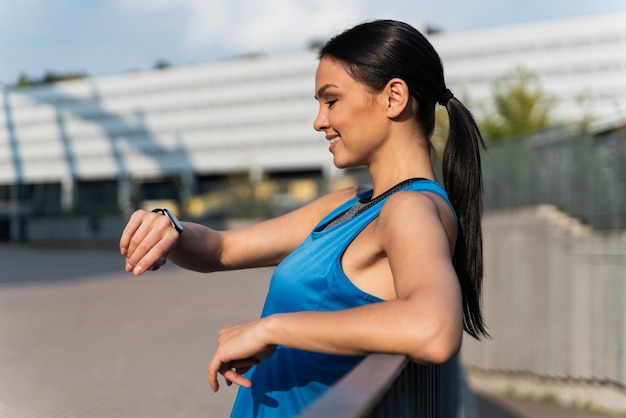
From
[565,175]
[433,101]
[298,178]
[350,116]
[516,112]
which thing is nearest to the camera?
[350,116]

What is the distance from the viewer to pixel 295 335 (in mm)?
1714

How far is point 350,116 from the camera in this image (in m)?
2.08

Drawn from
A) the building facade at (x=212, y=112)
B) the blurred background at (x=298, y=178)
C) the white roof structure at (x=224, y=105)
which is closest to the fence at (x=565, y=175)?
the blurred background at (x=298, y=178)

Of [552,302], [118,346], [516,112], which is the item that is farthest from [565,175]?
[516,112]

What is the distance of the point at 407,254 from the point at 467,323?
0.47 m

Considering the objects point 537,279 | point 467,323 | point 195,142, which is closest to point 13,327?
point 537,279

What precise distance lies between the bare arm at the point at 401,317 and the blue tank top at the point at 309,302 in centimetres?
15

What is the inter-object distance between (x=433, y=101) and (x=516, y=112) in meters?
37.2

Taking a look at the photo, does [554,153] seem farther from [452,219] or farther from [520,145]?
[452,219]

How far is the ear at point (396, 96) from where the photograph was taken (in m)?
2.07

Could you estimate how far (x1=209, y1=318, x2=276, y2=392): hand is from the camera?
1784mm

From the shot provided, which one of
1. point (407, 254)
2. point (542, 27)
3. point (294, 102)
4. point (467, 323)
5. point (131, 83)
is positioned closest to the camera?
point (407, 254)

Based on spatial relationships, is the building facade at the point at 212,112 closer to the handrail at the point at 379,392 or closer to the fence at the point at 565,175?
the fence at the point at 565,175

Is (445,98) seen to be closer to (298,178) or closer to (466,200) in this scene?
(466,200)
